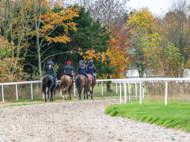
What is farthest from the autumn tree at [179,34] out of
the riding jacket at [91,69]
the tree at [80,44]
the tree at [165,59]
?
the riding jacket at [91,69]

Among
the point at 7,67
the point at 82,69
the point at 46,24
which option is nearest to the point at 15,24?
the point at 46,24

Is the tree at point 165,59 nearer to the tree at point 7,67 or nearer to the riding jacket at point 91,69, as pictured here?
the riding jacket at point 91,69

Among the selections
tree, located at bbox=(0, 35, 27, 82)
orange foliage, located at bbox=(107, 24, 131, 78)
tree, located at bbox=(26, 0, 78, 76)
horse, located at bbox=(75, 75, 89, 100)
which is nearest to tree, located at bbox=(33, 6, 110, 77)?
tree, located at bbox=(26, 0, 78, 76)

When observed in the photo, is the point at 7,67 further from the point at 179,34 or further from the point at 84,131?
the point at 84,131

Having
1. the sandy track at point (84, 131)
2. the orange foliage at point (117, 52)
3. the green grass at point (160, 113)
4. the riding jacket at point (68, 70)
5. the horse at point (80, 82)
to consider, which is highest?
the orange foliage at point (117, 52)

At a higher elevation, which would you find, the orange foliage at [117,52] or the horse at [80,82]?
the orange foliage at [117,52]

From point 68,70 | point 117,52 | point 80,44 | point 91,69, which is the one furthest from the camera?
point 117,52

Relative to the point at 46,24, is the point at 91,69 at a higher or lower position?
lower

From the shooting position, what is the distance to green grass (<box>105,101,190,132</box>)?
382 inches

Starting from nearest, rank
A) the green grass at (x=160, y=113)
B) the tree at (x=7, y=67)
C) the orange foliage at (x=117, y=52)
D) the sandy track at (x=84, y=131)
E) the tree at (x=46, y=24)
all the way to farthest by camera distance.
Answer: the sandy track at (x=84, y=131), the green grass at (x=160, y=113), the tree at (x=7, y=67), the tree at (x=46, y=24), the orange foliage at (x=117, y=52)

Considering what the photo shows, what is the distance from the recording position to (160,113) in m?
11.5

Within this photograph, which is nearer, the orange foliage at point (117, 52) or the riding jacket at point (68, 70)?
the riding jacket at point (68, 70)

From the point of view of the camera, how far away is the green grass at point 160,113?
9.70 m

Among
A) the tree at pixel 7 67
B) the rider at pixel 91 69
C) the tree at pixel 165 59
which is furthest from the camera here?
the rider at pixel 91 69
